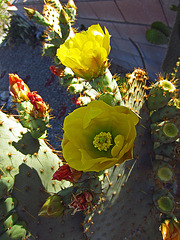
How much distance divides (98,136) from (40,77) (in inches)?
144

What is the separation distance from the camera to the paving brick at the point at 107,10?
2352 millimetres

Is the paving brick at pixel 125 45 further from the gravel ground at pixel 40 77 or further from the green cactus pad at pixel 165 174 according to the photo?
the green cactus pad at pixel 165 174

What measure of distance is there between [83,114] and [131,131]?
A: 0.16m

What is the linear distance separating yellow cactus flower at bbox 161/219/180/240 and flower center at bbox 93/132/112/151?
0.62 metres

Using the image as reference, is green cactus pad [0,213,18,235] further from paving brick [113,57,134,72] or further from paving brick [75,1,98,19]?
paving brick [113,57,134,72]

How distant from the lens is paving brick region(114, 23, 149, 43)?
2.28m

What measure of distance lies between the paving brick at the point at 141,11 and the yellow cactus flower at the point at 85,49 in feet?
5.23

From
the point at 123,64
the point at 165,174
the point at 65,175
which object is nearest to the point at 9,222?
the point at 65,175

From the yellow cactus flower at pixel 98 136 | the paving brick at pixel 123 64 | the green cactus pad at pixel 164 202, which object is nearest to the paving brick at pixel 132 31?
the paving brick at pixel 123 64

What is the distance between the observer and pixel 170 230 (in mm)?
980

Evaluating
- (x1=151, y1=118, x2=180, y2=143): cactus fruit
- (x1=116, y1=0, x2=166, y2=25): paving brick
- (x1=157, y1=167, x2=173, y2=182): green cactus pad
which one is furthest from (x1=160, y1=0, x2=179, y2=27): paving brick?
(x1=157, y1=167, x2=173, y2=182): green cactus pad

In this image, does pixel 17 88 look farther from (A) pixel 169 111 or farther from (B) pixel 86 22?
(B) pixel 86 22

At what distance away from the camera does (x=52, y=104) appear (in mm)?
3549

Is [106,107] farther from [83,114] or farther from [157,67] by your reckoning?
[157,67]
